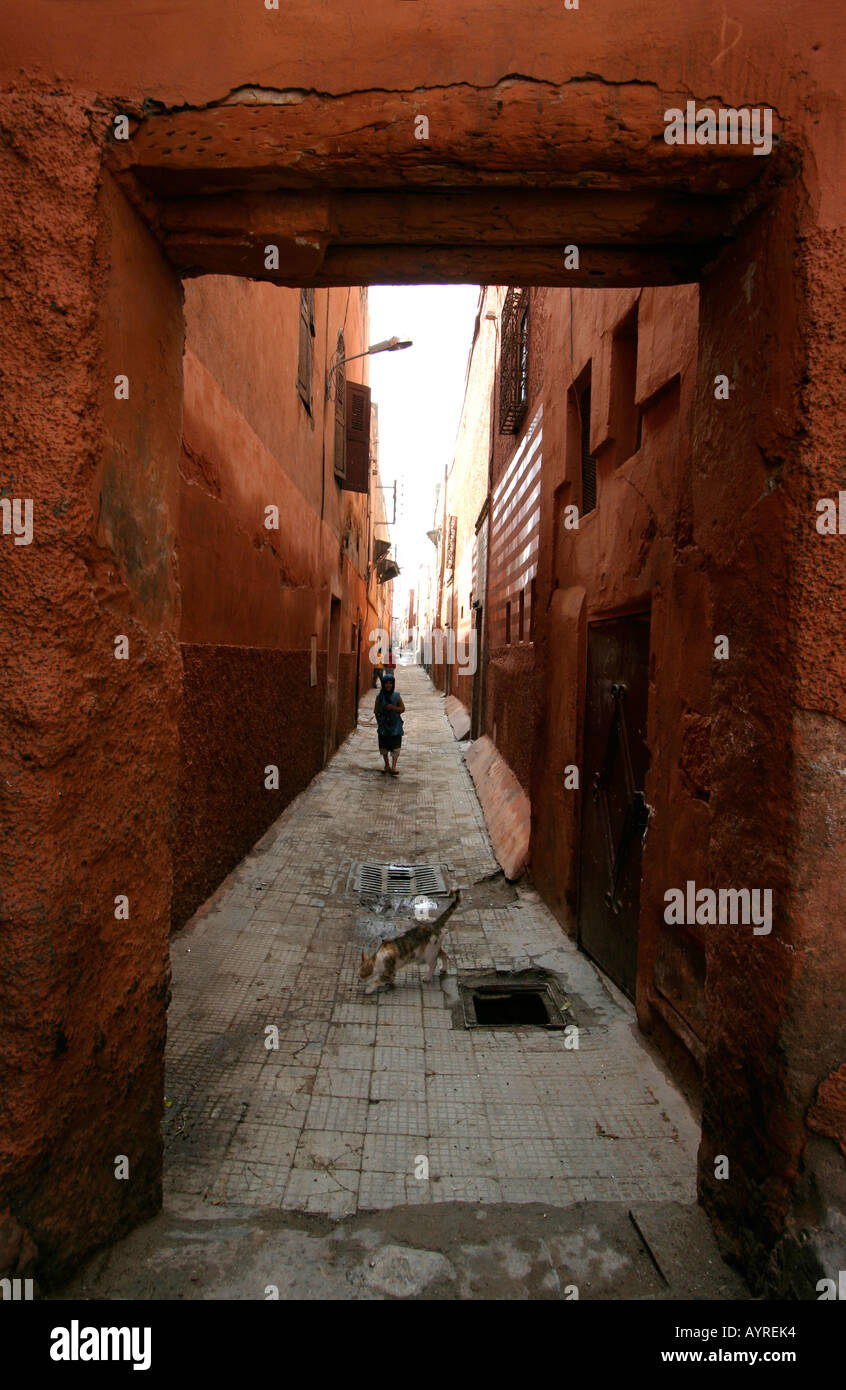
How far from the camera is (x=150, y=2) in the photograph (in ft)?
6.43

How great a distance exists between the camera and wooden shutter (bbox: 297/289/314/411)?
27.3ft

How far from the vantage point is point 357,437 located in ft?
41.7

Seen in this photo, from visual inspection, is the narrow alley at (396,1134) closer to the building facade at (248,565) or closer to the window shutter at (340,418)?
the building facade at (248,565)

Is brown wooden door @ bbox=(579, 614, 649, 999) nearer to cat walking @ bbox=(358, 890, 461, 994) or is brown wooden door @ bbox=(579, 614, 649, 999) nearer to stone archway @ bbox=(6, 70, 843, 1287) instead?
cat walking @ bbox=(358, 890, 461, 994)

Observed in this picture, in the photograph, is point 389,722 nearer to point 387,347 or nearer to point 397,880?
point 397,880

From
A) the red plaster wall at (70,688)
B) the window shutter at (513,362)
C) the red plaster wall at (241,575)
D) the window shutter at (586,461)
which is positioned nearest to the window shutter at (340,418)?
the red plaster wall at (241,575)

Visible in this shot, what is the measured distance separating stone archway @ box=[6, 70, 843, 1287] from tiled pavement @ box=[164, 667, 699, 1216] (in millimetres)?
529

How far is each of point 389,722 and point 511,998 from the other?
20.7 feet

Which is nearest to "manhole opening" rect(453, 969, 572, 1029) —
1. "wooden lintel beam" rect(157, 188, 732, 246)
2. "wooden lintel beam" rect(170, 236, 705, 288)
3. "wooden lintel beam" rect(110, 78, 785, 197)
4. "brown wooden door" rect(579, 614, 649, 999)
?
"brown wooden door" rect(579, 614, 649, 999)

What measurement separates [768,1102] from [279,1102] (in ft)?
6.73

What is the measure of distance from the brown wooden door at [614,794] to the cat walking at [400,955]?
1.07 meters

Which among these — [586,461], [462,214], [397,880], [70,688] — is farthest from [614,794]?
[70,688]

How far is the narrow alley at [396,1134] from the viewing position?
2.19 m

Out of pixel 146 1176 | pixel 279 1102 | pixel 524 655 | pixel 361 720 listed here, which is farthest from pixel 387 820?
pixel 361 720
